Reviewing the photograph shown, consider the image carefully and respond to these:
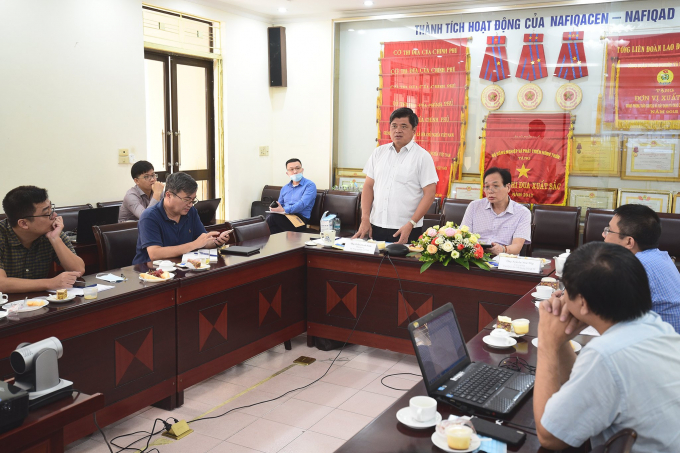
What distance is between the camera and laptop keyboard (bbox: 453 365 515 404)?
5.34 ft

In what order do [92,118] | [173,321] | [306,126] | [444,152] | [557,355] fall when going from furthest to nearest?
1. [306,126]
2. [444,152]
3. [92,118]
4. [173,321]
5. [557,355]

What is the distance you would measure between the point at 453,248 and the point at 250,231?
5.03ft

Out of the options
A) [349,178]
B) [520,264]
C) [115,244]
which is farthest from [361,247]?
[349,178]

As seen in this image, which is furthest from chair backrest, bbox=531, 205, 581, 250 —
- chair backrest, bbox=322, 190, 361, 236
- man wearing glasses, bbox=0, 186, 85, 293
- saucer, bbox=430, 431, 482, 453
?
saucer, bbox=430, 431, 482, 453

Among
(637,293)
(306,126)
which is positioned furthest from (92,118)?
(637,293)

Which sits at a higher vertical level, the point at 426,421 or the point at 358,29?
the point at 358,29

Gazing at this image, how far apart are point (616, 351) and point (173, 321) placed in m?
2.26

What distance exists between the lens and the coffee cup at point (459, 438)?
4.42 ft

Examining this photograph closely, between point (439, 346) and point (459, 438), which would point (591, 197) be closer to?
point (439, 346)

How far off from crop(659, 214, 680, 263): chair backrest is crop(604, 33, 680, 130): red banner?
1221 mm

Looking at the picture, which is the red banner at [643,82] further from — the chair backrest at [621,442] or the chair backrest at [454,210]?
the chair backrest at [621,442]

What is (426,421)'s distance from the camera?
4.91 ft

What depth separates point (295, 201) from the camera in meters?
6.32

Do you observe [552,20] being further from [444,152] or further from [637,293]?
[637,293]
